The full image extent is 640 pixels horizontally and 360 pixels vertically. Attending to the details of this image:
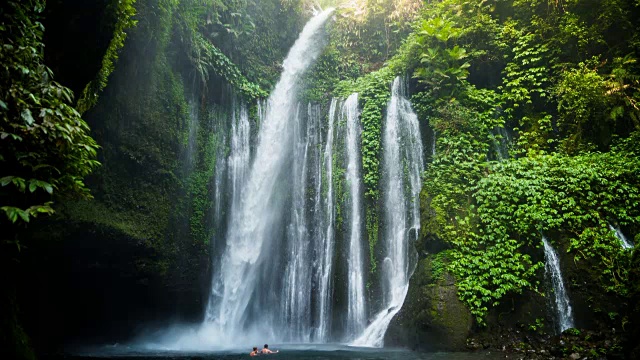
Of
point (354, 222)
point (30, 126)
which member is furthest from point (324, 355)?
point (30, 126)

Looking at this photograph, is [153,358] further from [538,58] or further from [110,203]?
[538,58]

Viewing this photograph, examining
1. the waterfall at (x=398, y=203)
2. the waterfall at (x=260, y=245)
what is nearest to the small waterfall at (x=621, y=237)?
the waterfall at (x=398, y=203)

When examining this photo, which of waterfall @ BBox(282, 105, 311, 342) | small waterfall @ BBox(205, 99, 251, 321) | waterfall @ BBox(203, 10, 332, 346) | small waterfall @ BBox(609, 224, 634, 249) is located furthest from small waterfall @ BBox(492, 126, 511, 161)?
small waterfall @ BBox(205, 99, 251, 321)

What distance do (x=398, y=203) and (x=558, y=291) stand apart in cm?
477

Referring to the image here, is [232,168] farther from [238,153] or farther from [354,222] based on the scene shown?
[354,222]

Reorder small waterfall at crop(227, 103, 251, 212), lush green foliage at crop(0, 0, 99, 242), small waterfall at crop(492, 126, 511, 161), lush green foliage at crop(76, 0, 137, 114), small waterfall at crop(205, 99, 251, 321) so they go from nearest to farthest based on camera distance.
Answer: lush green foliage at crop(0, 0, 99, 242)
lush green foliage at crop(76, 0, 137, 114)
small waterfall at crop(492, 126, 511, 161)
small waterfall at crop(205, 99, 251, 321)
small waterfall at crop(227, 103, 251, 212)

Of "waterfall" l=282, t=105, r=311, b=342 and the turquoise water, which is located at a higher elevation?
"waterfall" l=282, t=105, r=311, b=342

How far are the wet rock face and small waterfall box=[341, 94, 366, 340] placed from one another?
6.04ft

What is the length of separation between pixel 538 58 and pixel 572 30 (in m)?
1.06

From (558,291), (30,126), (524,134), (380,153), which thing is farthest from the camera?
(380,153)

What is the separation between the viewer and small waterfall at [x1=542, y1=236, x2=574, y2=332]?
751 centimetres

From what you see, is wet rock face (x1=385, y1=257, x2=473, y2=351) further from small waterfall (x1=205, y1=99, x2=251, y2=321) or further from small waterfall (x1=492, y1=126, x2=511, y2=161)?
small waterfall (x1=205, y1=99, x2=251, y2=321)

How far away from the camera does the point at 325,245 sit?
467 inches

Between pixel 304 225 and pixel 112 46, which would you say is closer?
pixel 112 46
